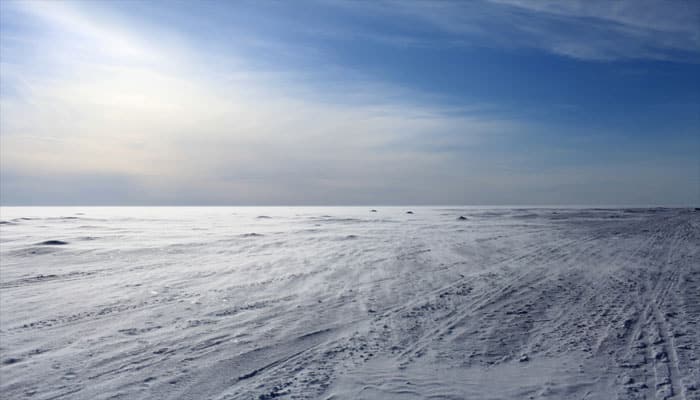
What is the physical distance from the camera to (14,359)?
24.5 feet

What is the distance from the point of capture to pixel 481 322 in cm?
965

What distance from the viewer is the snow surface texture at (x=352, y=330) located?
21.1 ft

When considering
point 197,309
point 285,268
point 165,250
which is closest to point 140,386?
point 197,309

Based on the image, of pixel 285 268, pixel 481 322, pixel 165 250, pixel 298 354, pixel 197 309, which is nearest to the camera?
pixel 298 354

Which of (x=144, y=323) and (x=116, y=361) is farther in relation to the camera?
(x=144, y=323)

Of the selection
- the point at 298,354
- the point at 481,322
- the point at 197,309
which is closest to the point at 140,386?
the point at 298,354

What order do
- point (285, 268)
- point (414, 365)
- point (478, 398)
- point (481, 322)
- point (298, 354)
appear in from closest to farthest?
1. point (478, 398)
2. point (414, 365)
3. point (298, 354)
4. point (481, 322)
5. point (285, 268)

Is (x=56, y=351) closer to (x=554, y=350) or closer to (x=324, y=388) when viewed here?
(x=324, y=388)

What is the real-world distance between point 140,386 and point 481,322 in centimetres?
675

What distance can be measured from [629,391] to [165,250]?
885 inches

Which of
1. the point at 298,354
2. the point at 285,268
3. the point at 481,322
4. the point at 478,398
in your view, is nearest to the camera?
the point at 478,398

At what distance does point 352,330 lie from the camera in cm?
910

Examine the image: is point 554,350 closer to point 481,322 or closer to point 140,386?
point 481,322

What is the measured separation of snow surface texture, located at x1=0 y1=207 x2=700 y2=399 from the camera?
21.1ft
